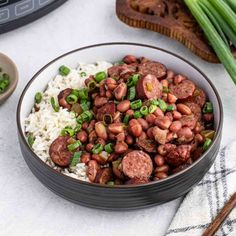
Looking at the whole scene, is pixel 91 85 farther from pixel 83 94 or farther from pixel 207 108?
pixel 207 108

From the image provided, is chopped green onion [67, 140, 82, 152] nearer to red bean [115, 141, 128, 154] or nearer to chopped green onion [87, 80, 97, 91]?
red bean [115, 141, 128, 154]

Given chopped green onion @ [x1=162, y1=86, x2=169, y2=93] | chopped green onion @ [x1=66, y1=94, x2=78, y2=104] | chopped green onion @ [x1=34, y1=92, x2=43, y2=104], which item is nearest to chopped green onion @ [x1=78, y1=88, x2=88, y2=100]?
chopped green onion @ [x1=66, y1=94, x2=78, y2=104]

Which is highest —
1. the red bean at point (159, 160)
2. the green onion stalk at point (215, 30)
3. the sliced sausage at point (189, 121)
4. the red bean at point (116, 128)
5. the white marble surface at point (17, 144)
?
the green onion stalk at point (215, 30)

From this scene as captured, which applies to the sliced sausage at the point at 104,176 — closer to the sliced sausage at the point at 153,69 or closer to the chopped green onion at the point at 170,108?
the chopped green onion at the point at 170,108

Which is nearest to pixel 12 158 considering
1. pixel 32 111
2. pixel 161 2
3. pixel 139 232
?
pixel 32 111

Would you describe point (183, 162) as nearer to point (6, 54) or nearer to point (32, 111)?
point (32, 111)

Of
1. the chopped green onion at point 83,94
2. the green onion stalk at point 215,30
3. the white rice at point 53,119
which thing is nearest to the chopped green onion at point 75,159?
the white rice at point 53,119

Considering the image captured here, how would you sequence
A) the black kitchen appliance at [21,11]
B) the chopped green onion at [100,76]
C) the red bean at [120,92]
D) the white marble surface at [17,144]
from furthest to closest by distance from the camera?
the black kitchen appliance at [21,11] < the chopped green onion at [100,76] < the red bean at [120,92] < the white marble surface at [17,144]
